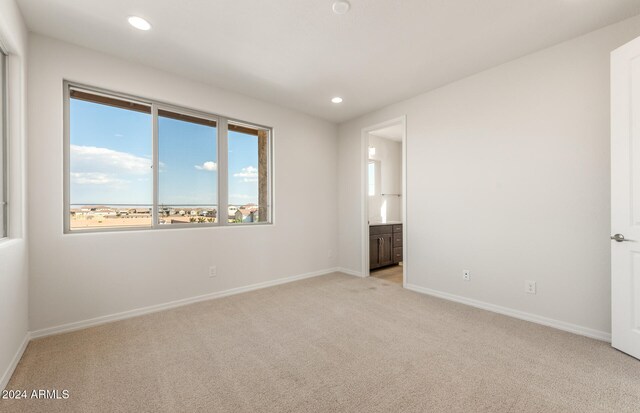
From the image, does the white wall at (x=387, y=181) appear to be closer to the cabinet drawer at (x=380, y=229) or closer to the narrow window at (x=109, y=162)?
the cabinet drawer at (x=380, y=229)

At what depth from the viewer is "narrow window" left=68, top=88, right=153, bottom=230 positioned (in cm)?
276

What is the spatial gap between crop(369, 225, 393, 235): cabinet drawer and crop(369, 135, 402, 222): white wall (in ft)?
2.21

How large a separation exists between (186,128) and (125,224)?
1.31m

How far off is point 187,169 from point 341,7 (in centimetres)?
246

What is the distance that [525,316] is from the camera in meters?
2.83

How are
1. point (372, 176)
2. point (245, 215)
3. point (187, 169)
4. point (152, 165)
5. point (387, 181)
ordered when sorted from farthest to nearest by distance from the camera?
point (387, 181), point (372, 176), point (245, 215), point (187, 169), point (152, 165)

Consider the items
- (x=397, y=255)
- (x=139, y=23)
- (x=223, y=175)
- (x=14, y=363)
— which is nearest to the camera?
(x=14, y=363)

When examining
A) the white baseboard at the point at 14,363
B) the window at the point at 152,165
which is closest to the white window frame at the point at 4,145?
the window at the point at 152,165

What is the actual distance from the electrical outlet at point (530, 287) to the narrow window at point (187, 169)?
3.59 metres

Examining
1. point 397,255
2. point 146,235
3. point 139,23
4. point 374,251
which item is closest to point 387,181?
point 397,255

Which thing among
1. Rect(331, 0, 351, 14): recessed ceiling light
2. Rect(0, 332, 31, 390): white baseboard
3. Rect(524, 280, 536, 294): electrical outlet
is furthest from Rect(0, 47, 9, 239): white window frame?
Rect(524, 280, 536, 294): electrical outlet

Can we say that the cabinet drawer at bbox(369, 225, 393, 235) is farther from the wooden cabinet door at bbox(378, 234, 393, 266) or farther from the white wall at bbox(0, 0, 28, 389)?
the white wall at bbox(0, 0, 28, 389)

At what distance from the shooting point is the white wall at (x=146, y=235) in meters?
2.51

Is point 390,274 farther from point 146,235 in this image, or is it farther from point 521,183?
point 146,235
